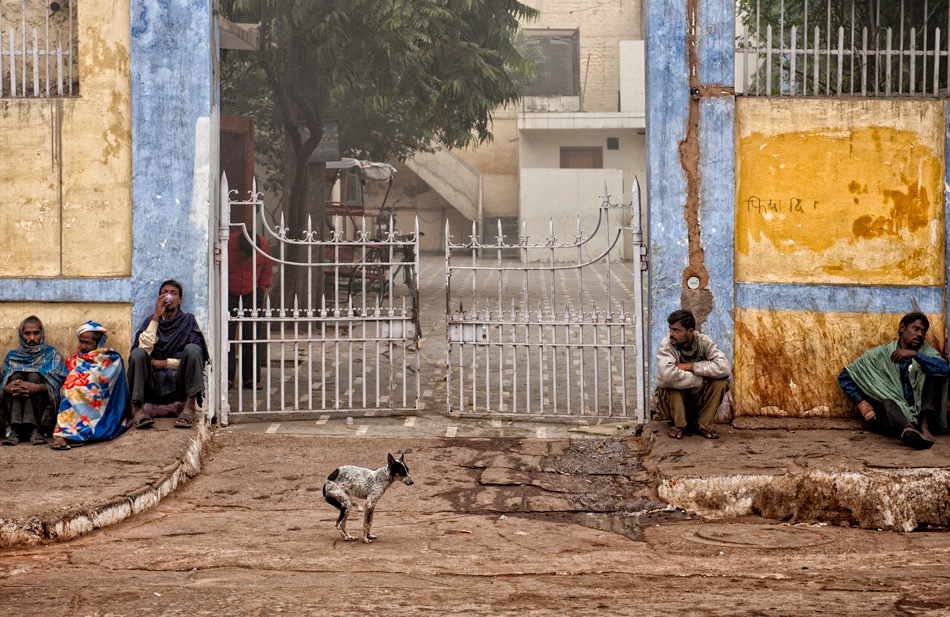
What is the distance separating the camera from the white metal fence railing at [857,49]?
275 inches

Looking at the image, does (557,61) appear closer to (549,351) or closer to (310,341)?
(549,351)

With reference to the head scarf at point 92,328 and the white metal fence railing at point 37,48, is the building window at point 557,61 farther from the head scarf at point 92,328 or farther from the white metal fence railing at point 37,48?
the head scarf at point 92,328

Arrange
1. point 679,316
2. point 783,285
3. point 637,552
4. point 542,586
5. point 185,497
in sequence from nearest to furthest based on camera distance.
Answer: point 542,586
point 637,552
point 185,497
point 679,316
point 783,285

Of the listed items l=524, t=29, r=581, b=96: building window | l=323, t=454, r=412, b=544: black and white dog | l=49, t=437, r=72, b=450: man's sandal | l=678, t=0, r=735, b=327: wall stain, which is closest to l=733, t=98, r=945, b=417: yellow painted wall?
l=678, t=0, r=735, b=327: wall stain

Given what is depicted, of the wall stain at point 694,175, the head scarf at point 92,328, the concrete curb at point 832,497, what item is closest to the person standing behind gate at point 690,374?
the wall stain at point 694,175

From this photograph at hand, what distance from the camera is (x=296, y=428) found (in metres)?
7.58

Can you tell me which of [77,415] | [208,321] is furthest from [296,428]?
[77,415]

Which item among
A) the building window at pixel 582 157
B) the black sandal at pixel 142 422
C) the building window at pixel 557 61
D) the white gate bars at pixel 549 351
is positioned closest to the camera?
the black sandal at pixel 142 422

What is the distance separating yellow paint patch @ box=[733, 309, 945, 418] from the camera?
6.99 meters

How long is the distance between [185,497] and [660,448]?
9.82ft

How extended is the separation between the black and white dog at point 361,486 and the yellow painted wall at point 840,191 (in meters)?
3.32

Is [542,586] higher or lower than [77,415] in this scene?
lower

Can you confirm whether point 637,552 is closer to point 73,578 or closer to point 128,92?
point 73,578

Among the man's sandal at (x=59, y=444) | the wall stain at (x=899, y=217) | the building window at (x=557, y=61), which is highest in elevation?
the building window at (x=557, y=61)
